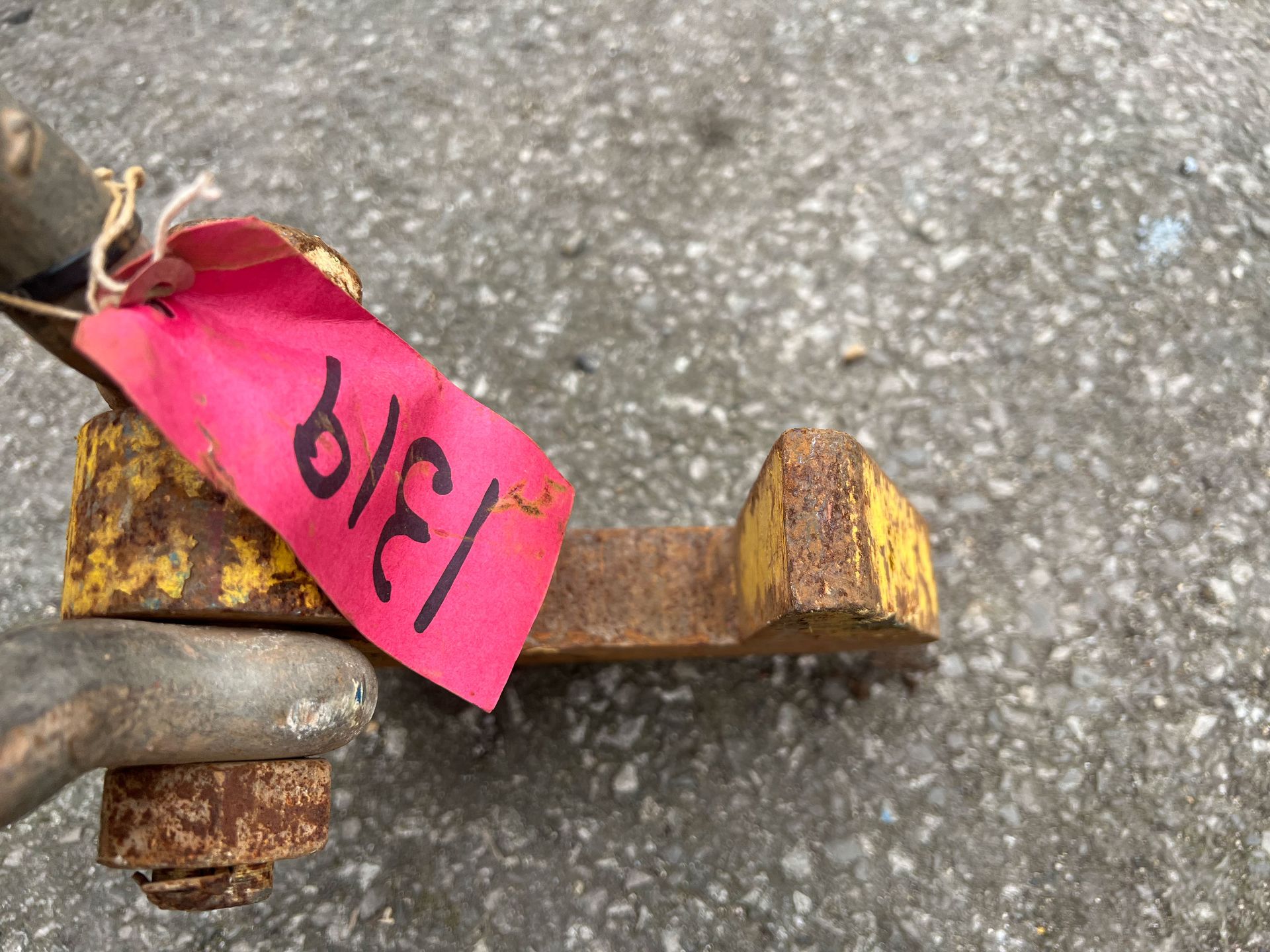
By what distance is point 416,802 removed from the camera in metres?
1.39

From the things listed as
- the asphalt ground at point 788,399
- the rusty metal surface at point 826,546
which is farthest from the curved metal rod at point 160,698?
the asphalt ground at point 788,399

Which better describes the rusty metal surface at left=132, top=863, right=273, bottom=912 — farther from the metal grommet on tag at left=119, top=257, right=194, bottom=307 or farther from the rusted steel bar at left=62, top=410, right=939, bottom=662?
the metal grommet on tag at left=119, top=257, right=194, bottom=307

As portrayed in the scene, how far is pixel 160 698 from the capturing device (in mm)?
749

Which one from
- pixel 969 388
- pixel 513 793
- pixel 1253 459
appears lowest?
pixel 513 793

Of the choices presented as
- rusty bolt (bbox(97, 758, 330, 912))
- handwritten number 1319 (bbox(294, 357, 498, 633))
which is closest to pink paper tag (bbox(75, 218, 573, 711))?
handwritten number 1319 (bbox(294, 357, 498, 633))

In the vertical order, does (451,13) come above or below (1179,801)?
above

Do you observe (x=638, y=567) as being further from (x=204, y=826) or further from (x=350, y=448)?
(x=204, y=826)

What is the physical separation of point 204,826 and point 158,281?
0.50m

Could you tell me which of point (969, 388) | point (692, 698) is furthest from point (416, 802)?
point (969, 388)

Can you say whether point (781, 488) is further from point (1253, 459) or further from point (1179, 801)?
point (1253, 459)

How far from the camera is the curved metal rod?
65 cm

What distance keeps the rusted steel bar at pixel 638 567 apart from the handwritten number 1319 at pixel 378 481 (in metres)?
0.09

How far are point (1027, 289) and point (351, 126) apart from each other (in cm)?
137

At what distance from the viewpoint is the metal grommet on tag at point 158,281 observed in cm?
74
